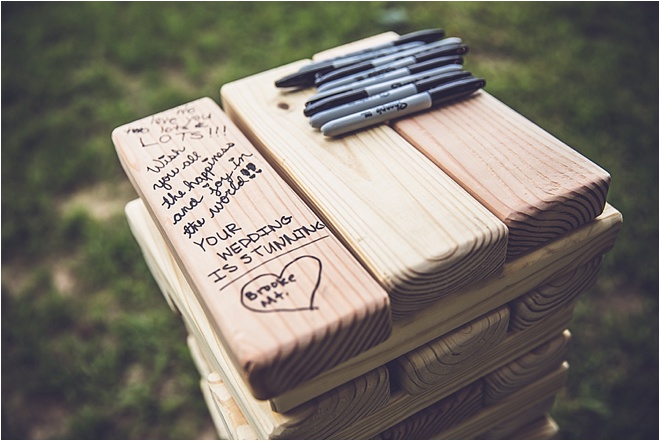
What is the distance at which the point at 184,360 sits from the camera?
2.00 meters

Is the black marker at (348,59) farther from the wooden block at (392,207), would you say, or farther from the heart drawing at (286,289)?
the heart drawing at (286,289)

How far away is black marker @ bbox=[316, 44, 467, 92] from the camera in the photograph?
1.20 meters

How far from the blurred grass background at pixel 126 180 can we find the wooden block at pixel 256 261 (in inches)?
43.9

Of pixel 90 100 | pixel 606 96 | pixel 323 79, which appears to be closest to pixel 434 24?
pixel 606 96

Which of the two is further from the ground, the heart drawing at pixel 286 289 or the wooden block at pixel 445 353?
the heart drawing at pixel 286 289

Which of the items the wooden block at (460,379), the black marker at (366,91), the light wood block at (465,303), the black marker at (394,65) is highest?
the black marker at (394,65)

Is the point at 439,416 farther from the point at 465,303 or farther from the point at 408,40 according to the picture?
the point at 408,40

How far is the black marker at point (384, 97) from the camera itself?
1102 mm

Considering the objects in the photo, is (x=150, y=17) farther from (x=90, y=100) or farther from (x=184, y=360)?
(x=184, y=360)

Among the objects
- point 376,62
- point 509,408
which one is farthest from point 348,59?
point 509,408

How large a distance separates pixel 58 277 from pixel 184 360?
643 millimetres

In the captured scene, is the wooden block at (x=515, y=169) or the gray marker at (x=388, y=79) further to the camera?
the gray marker at (x=388, y=79)

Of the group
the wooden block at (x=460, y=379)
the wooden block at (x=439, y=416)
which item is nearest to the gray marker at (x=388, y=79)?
the wooden block at (x=460, y=379)

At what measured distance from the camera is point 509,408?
4.45 feet
